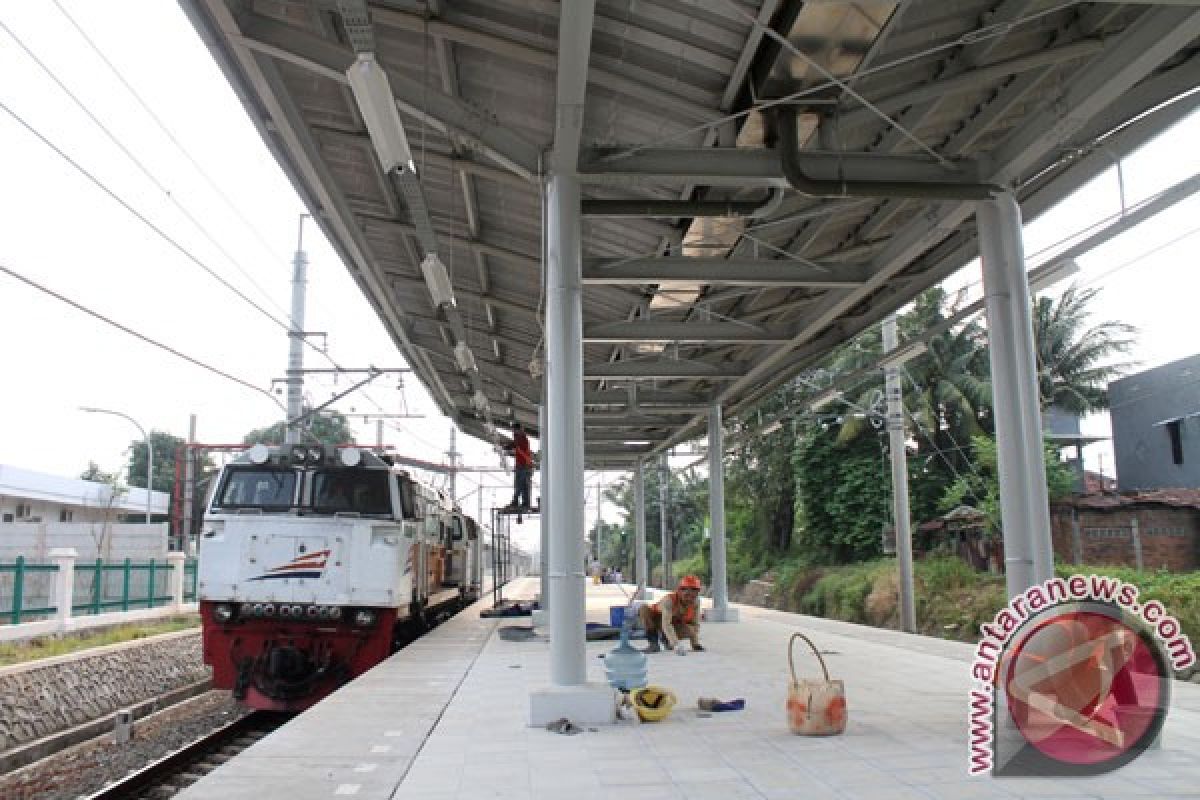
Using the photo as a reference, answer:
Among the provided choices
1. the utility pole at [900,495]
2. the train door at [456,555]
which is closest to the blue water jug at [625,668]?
the train door at [456,555]

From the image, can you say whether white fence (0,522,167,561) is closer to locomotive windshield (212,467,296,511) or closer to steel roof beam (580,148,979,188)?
locomotive windshield (212,467,296,511)

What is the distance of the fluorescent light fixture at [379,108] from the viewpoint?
5.51 metres

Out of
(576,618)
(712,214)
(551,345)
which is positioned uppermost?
(712,214)

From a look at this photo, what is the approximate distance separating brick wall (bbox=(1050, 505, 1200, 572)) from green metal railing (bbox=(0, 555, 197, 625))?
19.8m

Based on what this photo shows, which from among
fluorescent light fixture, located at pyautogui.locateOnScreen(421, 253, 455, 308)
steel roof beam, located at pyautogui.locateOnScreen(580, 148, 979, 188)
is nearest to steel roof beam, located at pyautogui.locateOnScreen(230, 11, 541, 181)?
steel roof beam, located at pyautogui.locateOnScreen(580, 148, 979, 188)

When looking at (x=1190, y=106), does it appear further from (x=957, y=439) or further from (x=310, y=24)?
(x=957, y=439)

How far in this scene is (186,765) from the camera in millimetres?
8734

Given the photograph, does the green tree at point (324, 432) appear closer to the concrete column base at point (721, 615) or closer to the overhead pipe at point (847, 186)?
the concrete column base at point (721, 615)

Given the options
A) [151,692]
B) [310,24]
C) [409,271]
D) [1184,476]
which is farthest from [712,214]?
[1184,476]

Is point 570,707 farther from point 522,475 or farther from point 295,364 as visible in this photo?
point 295,364

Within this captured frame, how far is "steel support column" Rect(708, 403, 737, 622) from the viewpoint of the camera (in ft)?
56.8

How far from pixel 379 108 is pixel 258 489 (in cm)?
639

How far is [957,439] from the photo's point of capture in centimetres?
2902

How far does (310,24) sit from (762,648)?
362 inches
